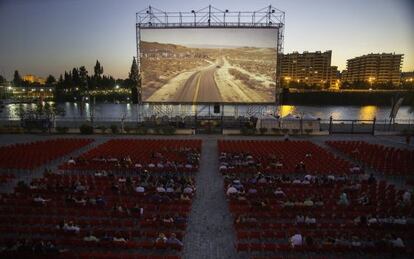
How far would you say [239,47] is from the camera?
40.8 m

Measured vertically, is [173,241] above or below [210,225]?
above

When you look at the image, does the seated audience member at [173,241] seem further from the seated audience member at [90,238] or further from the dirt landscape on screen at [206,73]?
the dirt landscape on screen at [206,73]

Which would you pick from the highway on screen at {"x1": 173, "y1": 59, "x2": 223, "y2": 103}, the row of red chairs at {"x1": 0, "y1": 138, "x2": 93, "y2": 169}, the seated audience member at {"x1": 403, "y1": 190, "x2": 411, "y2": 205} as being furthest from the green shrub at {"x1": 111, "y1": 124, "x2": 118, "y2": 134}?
the seated audience member at {"x1": 403, "y1": 190, "x2": 411, "y2": 205}

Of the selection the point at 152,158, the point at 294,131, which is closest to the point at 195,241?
the point at 152,158

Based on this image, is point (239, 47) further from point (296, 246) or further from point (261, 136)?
point (296, 246)

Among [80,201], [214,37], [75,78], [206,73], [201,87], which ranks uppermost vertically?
[214,37]

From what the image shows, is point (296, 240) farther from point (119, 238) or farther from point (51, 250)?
point (51, 250)

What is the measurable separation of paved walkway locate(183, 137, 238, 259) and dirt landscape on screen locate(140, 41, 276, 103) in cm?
2335

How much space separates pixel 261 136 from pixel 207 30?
637 inches

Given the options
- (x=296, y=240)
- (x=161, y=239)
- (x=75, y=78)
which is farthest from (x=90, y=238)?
(x=75, y=78)

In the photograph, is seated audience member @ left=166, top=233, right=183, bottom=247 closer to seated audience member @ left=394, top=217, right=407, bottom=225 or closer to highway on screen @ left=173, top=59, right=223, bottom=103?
seated audience member @ left=394, top=217, right=407, bottom=225

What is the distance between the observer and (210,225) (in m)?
12.8

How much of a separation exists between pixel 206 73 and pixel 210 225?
31.1 meters

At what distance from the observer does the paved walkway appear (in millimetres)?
10781
